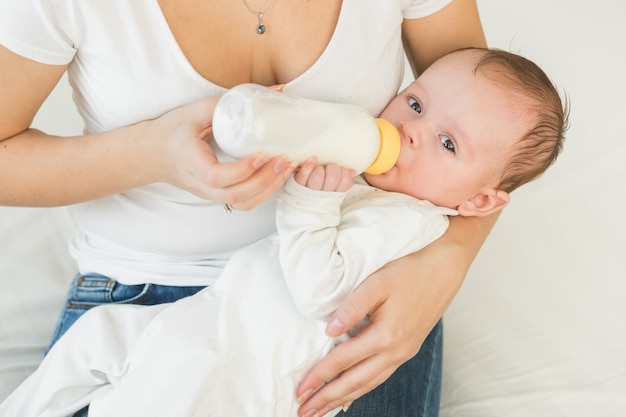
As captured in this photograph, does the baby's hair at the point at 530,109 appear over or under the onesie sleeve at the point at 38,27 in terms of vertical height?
under

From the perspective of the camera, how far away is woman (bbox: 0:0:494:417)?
89 centimetres

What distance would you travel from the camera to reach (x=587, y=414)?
1.25 m

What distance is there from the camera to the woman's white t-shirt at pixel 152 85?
Answer: 898mm

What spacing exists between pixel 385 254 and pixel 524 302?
1.79ft

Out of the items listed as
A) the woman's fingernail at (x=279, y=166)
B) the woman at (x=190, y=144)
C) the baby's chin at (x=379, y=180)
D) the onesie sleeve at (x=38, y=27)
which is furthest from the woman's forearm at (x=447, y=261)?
the onesie sleeve at (x=38, y=27)

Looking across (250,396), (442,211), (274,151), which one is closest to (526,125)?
(442,211)

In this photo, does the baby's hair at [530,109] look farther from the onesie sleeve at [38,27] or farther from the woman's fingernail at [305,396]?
the onesie sleeve at [38,27]

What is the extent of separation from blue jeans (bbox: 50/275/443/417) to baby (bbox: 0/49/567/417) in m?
0.07

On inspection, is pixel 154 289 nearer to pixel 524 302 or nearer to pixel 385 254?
pixel 385 254

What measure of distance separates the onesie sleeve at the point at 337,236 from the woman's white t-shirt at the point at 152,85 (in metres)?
0.15

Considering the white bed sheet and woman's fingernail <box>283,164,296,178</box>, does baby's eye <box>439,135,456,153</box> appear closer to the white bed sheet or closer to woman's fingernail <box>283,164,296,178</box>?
woman's fingernail <box>283,164,296,178</box>

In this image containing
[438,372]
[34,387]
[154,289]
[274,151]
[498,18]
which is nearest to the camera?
[274,151]

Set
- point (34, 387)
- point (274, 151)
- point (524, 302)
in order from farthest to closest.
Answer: point (524, 302) → point (34, 387) → point (274, 151)

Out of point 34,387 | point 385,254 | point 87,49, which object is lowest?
point 34,387
